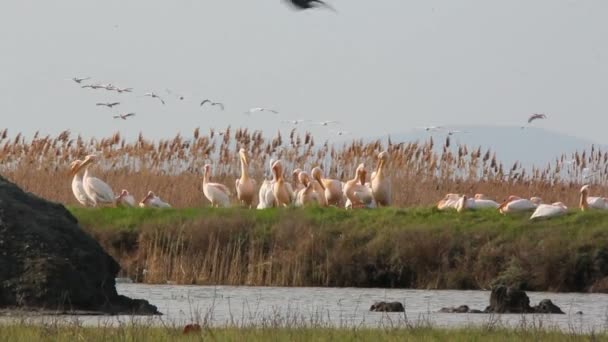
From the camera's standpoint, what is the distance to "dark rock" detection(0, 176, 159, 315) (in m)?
15.0

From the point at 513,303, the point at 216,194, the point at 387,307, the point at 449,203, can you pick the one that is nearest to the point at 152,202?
the point at 216,194

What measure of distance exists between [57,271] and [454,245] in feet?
28.9

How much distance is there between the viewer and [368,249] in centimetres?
2298

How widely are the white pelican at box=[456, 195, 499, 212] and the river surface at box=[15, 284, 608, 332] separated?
292 centimetres

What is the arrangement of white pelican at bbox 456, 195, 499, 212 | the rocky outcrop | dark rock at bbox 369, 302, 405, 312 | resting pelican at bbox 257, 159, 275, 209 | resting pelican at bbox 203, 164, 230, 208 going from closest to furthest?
the rocky outcrop, dark rock at bbox 369, 302, 405, 312, white pelican at bbox 456, 195, 499, 212, resting pelican at bbox 203, 164, 230, 208, resting pelican at bbox 257, 159, 275, 209

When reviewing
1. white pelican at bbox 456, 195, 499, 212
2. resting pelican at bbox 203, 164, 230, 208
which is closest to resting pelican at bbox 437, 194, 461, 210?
white pelican at bbox 456, 195, 499, 212

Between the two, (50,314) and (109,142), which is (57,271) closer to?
(50,314)

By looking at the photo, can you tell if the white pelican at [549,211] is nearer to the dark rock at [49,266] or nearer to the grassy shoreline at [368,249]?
the grassy shoreline at [368,249]

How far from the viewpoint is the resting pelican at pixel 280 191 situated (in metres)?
27.4

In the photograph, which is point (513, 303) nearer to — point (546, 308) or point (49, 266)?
point (546, 308)

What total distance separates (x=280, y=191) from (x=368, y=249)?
4.82 m

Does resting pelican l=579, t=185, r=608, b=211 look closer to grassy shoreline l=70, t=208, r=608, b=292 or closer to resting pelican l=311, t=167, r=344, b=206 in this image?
grassy shoreline l=70, t=208, r=608, b=292

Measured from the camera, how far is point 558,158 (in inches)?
1236

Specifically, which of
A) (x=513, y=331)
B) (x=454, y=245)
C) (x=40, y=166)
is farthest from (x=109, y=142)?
(x=513, y=331)
